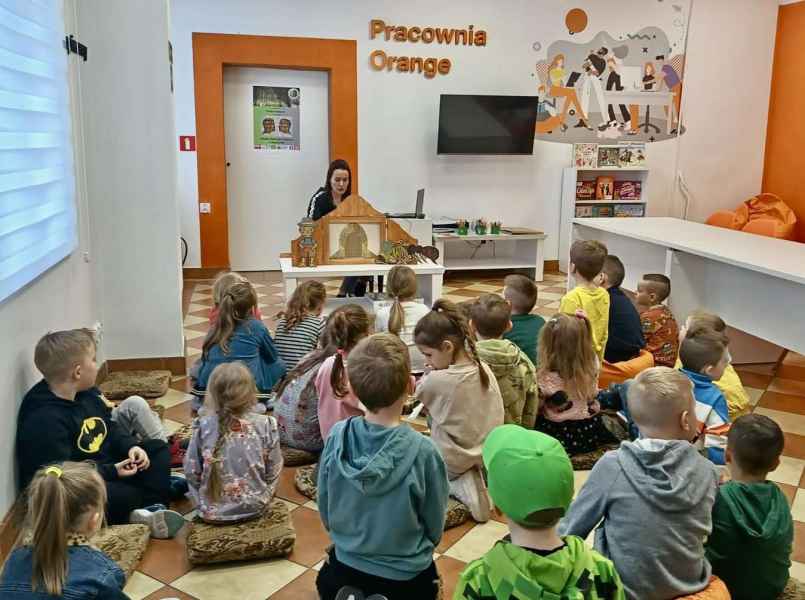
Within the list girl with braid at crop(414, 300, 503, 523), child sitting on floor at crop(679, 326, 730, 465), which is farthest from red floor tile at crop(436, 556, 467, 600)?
child sitting on floor at crop(679, 326, 730, 465)

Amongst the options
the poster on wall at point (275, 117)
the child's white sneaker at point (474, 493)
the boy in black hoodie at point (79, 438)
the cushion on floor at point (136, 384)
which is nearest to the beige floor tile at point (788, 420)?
the child's white sneaker at point (474, 493)

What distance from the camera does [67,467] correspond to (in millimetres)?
1573

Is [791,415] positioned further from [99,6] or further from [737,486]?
[99,6]

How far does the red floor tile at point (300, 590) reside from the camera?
86.2 inches

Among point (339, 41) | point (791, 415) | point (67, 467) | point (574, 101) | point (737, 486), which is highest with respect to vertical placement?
point (339, 41)

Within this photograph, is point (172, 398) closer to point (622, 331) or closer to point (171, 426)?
point (171, 426)

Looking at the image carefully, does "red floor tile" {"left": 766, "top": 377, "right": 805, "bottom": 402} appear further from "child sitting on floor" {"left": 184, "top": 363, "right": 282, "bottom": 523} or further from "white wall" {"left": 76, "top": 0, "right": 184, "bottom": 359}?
"white wall" {"left": 76, "top": 0, "right": 184, "bottom": 359}

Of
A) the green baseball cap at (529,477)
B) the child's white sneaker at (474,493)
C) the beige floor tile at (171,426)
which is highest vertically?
the green baseball cap at (529,477)

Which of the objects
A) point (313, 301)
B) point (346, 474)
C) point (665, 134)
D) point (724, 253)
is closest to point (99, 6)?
point (313, 301)

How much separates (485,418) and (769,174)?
735 centimetres

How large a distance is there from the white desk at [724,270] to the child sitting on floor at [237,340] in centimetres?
251

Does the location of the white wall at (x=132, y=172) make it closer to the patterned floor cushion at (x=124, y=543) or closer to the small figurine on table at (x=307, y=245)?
the small figurine on table at (x=307, y=245)

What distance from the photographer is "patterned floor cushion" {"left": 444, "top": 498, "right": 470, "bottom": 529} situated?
2.62m

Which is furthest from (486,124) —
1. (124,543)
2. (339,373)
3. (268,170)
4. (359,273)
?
(124,543)
